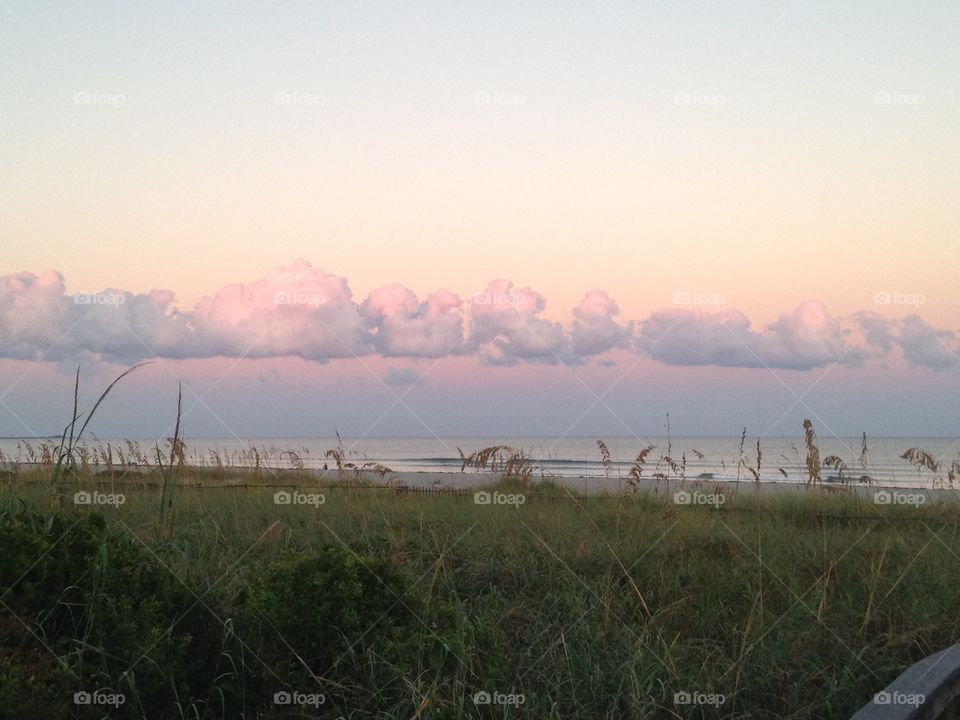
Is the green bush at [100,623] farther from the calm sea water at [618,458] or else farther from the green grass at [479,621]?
the calm sea water at [618,458]

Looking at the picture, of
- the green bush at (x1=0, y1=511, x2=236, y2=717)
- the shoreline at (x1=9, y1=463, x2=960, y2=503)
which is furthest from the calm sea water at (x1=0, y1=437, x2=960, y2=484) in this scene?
the green bush at (x1=0, y1=511, x2=236, y2=717)

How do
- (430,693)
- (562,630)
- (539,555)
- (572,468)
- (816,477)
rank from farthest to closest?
(572,468) → (816,477) → (539,555) → (562,630) → (430,693)

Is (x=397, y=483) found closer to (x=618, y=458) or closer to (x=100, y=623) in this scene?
(x=100, y=623)

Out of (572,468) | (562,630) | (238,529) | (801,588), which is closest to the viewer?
(562,630)

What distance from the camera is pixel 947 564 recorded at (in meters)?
6.98

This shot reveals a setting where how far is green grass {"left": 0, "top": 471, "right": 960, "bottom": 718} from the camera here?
14.1 ft

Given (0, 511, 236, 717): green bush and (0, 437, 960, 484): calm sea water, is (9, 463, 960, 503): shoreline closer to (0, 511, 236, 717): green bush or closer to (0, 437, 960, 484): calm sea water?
(0, 437, 960, 484): calm sea water

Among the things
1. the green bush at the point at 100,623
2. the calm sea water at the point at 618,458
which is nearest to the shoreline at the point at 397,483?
the calm sea water at the point at 618,458

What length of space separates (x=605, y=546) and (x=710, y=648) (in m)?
1.74

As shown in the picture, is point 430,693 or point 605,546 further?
point 605,546

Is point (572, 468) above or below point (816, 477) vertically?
below

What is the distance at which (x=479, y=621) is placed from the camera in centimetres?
477

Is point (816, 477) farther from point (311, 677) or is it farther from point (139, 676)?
point (139, 676)

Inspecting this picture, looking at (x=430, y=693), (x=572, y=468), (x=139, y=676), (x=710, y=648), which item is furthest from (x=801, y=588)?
(x=572, y=468)
